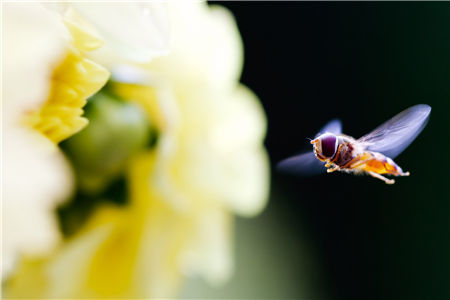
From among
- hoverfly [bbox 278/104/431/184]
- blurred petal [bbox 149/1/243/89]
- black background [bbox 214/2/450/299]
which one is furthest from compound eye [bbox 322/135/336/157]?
black background [bbox 214/2/450/299]

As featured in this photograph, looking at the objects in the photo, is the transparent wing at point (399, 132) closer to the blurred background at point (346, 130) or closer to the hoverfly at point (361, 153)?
the hoverfly at point (361, 153)

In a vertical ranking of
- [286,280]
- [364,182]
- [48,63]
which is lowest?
[286,280]

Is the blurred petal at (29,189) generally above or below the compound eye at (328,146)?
below

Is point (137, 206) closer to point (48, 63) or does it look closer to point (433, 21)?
point (48, 63)

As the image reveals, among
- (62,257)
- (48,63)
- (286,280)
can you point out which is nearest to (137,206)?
(62,257)

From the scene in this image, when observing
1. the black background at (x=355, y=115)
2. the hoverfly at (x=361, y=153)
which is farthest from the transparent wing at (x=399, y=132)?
the black background at (x=355, y=115)

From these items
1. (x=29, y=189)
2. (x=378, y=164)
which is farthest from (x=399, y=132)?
(x=29, y=189)

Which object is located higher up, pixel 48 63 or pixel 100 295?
pixel 48 63
